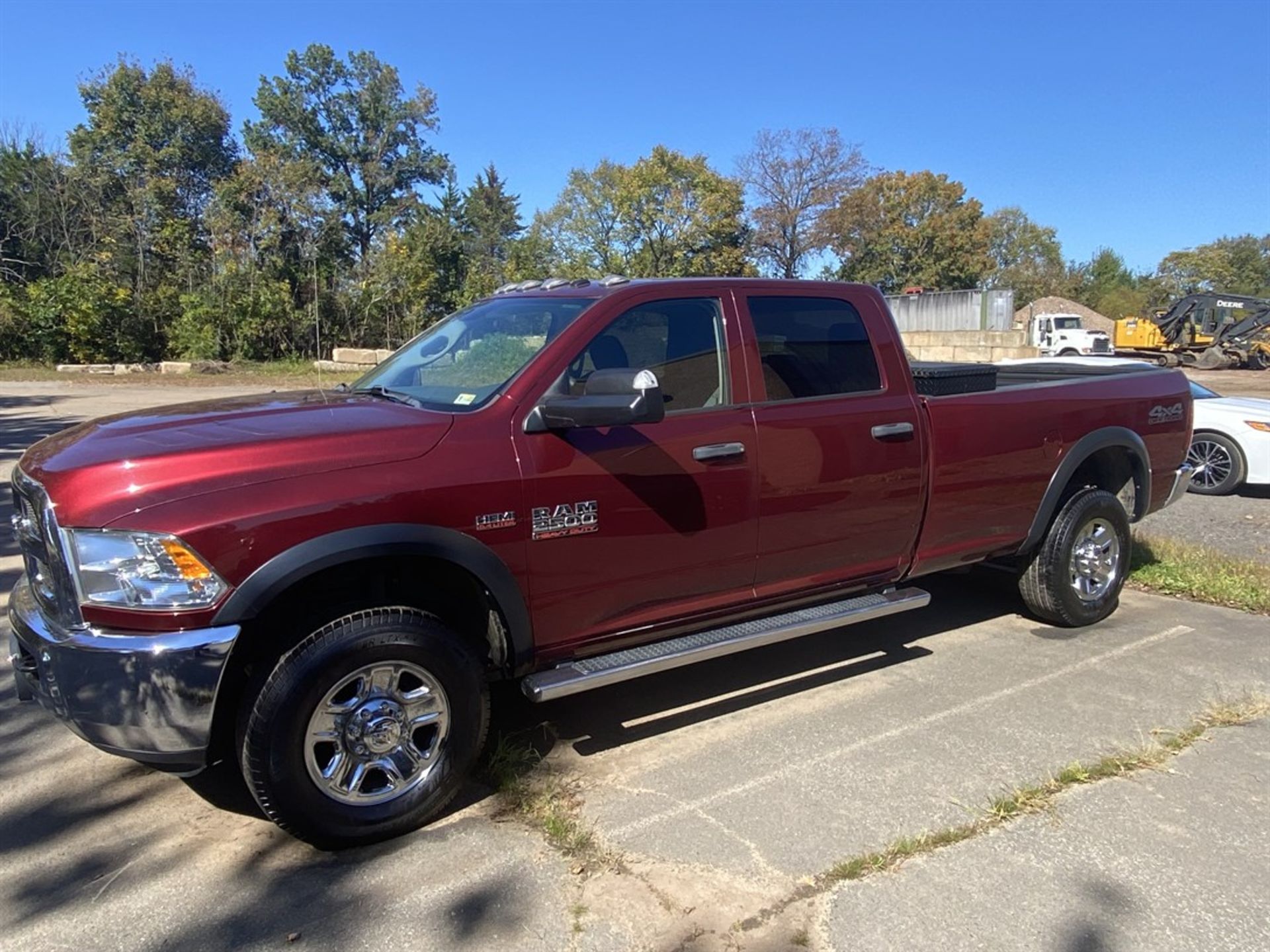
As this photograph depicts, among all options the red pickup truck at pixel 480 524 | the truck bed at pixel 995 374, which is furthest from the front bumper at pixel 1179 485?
the red pickup truck at pixel 480 524

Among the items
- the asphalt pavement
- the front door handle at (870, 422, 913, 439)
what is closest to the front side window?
the front door handle at (870, 422, 913, 439)

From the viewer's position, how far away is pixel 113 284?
93.0 feet

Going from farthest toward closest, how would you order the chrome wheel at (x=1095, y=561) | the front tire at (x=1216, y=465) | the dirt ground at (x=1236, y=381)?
1. the dirt ground at (x=1236, y=381)
2. the front tire at (x=1216, y=465)
3. the chrome wheel at (x=1095, y=561)

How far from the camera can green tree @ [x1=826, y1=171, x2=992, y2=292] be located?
184 feet

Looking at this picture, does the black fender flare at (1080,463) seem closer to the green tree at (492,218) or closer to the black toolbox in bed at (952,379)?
the black toolbox in bed at (952,379)

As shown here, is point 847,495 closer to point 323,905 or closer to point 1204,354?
point 323,905

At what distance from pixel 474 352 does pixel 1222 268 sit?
9522 cm

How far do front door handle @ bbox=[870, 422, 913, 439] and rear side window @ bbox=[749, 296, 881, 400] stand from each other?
220mm

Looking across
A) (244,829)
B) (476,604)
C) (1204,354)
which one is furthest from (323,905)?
(1204,354)

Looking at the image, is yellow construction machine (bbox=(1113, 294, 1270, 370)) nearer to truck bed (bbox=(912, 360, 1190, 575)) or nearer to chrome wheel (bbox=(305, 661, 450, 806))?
truck bed (bbox=(912, 360, 1190, 575))

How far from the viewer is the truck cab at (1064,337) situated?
34031 millimetres

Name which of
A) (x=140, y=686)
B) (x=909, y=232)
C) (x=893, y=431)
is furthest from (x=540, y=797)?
(x=909, y=232)

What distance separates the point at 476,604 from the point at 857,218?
57.1 meters

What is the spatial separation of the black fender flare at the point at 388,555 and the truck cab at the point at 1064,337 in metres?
33.9
